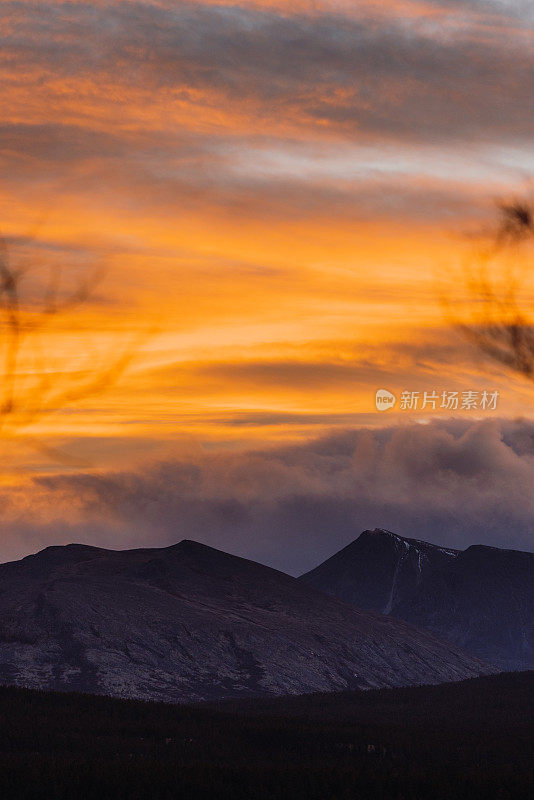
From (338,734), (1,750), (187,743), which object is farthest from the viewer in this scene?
(338,734)

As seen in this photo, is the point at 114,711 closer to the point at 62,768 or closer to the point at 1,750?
the point at 1,750

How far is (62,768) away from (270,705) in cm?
10617

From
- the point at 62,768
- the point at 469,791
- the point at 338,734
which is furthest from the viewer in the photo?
the point at 338,734

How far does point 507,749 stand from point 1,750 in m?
59.9

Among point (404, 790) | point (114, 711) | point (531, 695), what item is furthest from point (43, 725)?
point (531, 695)

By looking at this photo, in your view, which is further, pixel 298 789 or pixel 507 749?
pixel 507 749

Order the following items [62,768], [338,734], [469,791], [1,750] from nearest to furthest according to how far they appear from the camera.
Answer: [469,791] < [62,768] < [1,750] < [338,734]

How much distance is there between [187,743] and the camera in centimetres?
12050

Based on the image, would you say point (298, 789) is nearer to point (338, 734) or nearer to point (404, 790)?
point (404, 790)

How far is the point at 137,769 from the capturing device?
93.9 meters

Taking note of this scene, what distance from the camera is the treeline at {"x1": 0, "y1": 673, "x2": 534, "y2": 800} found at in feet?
291

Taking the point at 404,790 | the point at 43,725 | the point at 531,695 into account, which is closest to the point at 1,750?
the point at 43,725

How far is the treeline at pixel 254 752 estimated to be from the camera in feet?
291

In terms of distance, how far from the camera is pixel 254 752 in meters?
120
